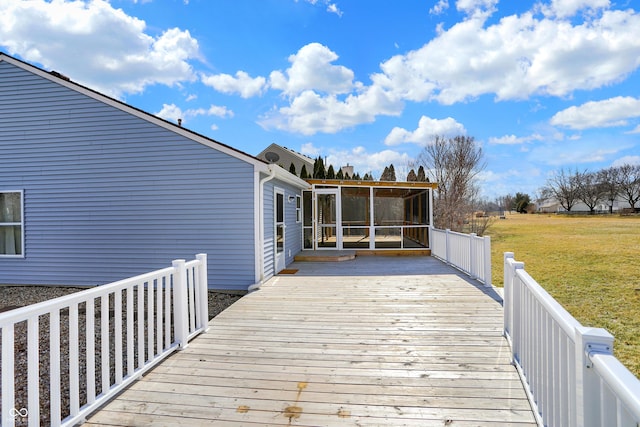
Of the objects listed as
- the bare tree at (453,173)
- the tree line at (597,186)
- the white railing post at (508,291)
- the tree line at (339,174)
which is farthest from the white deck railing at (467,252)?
the tree line at (597,186)

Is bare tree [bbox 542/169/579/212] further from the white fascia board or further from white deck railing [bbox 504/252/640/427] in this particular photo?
white deck railing [bbox 504/252/640/427]

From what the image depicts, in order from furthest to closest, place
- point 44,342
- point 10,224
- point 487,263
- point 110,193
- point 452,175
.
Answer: point 452,175, point 10,224, point 110,193, point 487,263, point 44,342

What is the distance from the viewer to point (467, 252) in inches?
277

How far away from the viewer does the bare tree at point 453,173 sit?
56.6 ft

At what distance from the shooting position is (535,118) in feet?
63.6

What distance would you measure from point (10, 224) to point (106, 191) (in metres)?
2.44

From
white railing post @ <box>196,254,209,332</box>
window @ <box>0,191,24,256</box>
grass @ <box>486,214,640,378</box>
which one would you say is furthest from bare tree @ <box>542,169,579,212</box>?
window @ <box>0,191,24,256</box>

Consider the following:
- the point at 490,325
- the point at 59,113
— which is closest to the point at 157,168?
the point at 59,113

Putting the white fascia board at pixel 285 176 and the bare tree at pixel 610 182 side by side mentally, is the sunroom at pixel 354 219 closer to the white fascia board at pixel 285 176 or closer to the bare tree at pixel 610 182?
the white fascia board at pixel 285 176

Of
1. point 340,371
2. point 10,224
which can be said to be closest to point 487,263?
point 340,371

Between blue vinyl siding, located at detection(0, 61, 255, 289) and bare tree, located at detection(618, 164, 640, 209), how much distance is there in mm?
64782

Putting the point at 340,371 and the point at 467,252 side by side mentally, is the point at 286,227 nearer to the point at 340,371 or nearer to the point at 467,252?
the point at 467,252

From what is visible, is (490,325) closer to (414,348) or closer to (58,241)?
(414,348)

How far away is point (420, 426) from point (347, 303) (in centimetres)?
295
